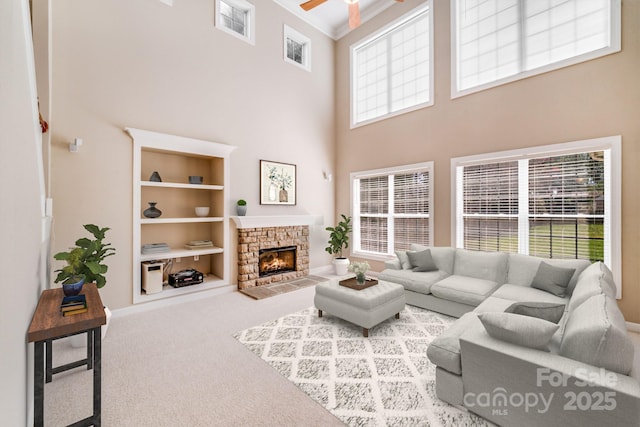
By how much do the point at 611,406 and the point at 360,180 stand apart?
17.8 feet

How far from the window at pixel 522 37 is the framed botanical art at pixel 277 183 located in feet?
11.3

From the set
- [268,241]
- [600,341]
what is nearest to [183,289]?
[268,241]

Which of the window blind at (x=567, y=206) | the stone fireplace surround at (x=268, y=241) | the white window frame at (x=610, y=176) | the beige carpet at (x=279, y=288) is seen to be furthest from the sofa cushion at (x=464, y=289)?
the stone fireplace surround at (x=268, y=241)

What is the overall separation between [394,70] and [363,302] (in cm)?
501

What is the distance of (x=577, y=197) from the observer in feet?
12.3

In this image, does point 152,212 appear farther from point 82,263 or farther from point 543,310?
point 543,310

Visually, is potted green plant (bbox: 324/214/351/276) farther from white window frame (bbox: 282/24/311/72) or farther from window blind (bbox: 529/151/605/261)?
white window frame (bbox: 282/24/311/72)

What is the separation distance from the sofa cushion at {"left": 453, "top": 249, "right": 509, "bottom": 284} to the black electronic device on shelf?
412 centimetres

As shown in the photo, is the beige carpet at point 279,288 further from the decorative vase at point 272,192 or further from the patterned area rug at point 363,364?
the decorative vase at point 272,192

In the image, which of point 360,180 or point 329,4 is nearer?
point 329,4

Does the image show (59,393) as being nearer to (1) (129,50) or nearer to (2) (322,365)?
(2) (322,365)

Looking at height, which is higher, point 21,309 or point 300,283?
point 21,309

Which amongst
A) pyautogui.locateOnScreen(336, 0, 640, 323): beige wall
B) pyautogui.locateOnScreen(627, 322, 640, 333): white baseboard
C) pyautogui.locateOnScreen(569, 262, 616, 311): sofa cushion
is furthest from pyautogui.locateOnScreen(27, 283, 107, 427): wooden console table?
pyautogui.locateOnScreen(627, 322, 640, 333): white baseboard

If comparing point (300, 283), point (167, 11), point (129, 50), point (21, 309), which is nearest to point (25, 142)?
point (21, 309)
